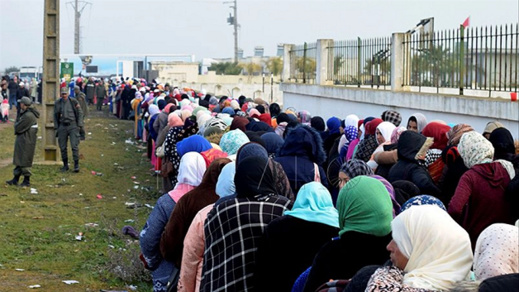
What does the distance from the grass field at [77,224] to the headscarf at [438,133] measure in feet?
10.8

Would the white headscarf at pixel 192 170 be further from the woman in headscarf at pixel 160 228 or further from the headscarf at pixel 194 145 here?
the headscarf at pixel 194 145

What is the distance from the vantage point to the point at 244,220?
6.11m

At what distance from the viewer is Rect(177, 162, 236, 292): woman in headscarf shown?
6.63 metres

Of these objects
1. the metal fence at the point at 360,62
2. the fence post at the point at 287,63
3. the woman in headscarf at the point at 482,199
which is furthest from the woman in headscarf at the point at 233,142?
the fence post at the point at 287,63

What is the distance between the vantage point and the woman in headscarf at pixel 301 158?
8734 mm

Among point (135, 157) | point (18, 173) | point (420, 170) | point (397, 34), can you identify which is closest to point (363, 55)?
point (397, 34)

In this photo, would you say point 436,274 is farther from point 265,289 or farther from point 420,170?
point 420,170

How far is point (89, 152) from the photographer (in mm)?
26516

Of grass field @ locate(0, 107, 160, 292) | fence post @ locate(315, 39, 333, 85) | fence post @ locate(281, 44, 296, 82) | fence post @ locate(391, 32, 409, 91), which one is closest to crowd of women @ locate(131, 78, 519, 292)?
grass field @ locate(0, 107, 160, 292)

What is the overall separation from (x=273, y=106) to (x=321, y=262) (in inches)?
564

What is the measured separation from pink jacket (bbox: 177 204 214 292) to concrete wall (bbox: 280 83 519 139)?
7.94m

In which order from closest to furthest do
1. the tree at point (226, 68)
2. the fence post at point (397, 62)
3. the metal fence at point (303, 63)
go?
the fence post at point (397, 62), the metal fence at point (303, 63), the tree at point (226, 68)

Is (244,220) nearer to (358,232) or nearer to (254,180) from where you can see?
(254,180)

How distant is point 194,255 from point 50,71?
15.8 meters
